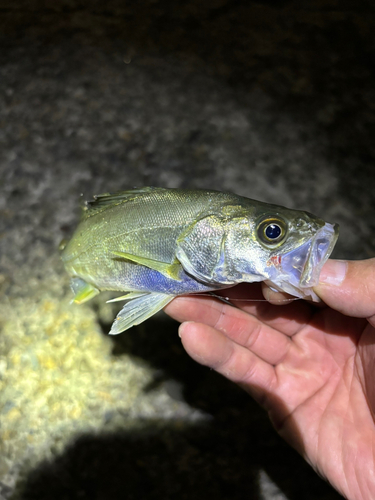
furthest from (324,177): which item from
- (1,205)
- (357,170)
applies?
(1,205)

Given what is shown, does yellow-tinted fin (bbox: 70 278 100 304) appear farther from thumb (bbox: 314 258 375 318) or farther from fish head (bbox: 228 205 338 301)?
thumb (bbox: 314 258 375 318)

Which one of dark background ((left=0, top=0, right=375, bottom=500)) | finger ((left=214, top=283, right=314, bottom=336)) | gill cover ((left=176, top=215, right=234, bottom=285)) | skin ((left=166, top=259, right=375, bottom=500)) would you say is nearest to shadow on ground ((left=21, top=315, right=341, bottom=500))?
dark background ((left=0, top=0, right=375, bottom=500))

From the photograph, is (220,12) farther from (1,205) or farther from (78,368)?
(78,368)

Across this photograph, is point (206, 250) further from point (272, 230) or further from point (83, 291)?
point (83, 291)

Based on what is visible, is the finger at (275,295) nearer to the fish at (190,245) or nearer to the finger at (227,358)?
the fish at (190,245)

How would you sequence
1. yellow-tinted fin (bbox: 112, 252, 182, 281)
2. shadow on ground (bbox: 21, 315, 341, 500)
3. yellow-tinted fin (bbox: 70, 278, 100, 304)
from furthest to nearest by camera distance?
shadow on ground (bbox: 21, 315, 341, 500), yellow-tinted fin (bbox: 70, 278, 100, 304), yellow-tinted fin (bbox: 112, 252, 182, 281)

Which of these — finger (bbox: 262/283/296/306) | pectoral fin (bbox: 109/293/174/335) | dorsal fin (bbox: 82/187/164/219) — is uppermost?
dorsal fin (bbox: 82/187/164/219)
